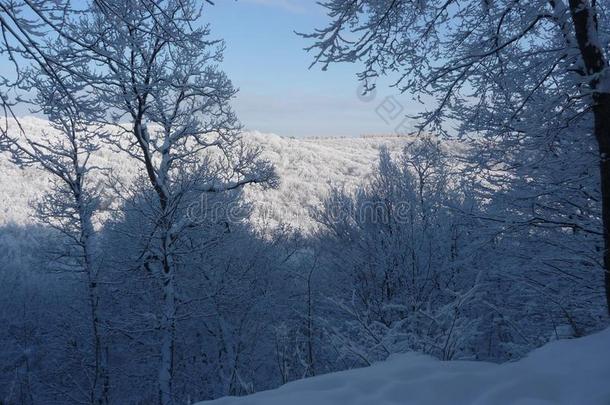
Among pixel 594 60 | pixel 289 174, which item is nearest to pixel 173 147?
pixel 594 60

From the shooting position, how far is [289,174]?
6159 cm

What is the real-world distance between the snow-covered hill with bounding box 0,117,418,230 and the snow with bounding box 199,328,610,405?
72.0ft

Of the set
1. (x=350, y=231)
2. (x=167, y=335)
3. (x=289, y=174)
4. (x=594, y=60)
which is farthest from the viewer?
(x=289, y=174)

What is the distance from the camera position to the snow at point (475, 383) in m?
2.61

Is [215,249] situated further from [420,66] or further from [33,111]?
[420,66]

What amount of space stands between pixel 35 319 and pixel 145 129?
20324mm

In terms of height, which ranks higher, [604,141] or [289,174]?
[289,174]

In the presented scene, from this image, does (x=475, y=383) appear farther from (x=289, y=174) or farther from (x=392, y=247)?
(x=289, y=174)

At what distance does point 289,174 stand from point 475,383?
2319 inches

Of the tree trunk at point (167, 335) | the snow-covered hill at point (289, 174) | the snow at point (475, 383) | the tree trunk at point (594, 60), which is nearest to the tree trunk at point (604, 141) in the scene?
the tree trunk at point (594, 60)

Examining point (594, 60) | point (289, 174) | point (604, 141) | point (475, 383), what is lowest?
point (475, 383)

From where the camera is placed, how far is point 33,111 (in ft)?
17.9


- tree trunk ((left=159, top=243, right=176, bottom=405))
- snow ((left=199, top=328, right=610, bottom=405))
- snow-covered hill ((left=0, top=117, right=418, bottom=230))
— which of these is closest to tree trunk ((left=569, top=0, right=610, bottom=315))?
snow ((left=199, top=328, right=610, bottom=405))

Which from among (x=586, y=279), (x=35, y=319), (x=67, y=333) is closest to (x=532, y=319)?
(x=586, y=279)
